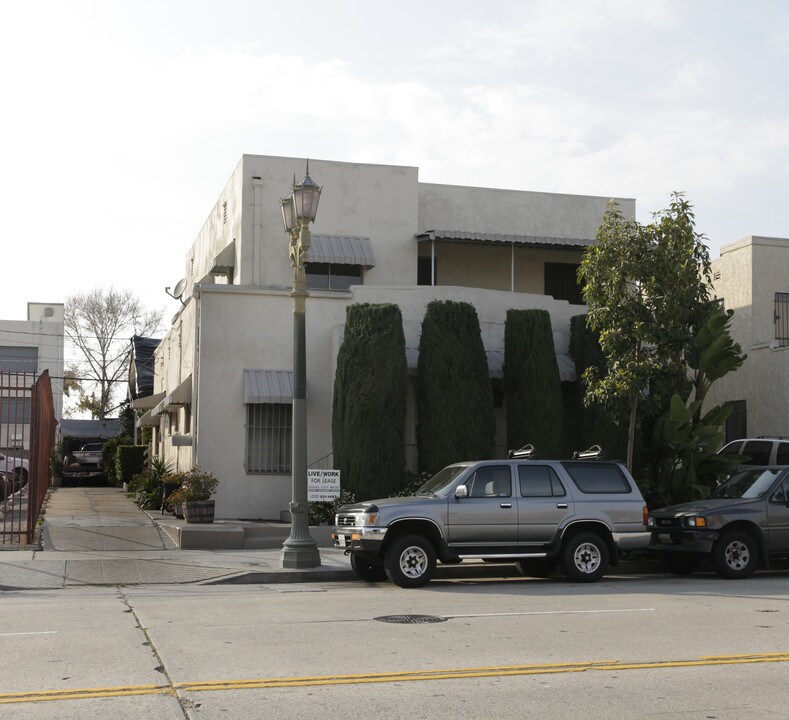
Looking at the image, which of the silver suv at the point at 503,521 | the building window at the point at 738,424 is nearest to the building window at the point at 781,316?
the building window at the point at 738,424

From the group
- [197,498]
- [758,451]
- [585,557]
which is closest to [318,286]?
[197,498]

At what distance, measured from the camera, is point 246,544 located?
767 inches

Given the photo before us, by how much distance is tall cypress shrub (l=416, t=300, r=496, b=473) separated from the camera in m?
21.6

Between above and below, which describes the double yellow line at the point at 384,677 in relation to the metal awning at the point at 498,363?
below

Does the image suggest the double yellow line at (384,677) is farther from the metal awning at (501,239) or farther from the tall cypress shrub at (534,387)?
the metal awning at (501,239)

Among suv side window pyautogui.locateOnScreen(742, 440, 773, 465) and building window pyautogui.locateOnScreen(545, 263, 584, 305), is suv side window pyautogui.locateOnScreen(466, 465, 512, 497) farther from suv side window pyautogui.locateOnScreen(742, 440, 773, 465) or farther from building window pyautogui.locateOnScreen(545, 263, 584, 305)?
building window pyautogui.locateOnScreen(545, 263, 584, 305)

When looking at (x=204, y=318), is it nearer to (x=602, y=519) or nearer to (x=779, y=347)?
(x=602, y=519)

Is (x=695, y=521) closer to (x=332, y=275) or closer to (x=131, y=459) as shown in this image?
(x=332, y=275)

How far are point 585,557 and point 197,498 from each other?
8943 millimetres

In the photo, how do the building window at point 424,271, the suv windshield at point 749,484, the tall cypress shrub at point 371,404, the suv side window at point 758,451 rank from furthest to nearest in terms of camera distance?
the building window at point 424,271
the suv side window at point 758,451
the tall cypress shrub at point 371,404
the suv windshield at point 749,484

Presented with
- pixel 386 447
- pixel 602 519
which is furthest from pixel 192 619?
pixel 386 447

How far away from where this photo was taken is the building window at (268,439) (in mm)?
22625

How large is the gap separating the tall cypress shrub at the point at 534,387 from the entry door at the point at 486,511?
22.6 feet

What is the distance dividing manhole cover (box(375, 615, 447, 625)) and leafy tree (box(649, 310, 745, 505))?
10.4m
